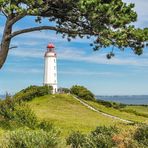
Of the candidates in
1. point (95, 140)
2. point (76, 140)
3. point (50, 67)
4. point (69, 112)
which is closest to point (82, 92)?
point (69, 112)

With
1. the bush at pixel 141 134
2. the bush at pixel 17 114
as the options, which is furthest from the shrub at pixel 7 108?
the bush at pixel 141 134

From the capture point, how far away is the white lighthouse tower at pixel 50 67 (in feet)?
271

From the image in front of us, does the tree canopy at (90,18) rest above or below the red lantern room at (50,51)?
below

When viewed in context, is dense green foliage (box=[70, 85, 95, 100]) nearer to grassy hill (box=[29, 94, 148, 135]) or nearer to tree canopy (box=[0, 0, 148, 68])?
grassy hill (box=[29, 94, 148, 135])

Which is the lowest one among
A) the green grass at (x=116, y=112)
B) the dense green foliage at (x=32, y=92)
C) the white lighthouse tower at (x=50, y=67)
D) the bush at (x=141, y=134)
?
the green grass at (x=116, y=112)

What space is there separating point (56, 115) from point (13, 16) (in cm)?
3225

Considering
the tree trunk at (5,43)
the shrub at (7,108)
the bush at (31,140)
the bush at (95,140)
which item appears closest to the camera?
the bush at (31,140)

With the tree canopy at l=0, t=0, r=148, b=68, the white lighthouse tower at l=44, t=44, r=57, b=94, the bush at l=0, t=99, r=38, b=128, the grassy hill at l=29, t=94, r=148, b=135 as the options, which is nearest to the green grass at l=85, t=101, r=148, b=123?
the grassy hill at l=29, t=94, r=148, b=135

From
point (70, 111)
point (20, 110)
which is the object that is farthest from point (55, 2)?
point (70, 111)

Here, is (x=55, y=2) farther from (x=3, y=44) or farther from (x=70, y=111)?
(x=70, y=111)

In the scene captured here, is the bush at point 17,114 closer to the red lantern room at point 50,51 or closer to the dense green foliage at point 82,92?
the dense green foliage at point 82,92

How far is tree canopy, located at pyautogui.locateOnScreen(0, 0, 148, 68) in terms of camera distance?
764 inches

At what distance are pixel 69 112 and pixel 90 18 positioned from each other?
3758 centimetres

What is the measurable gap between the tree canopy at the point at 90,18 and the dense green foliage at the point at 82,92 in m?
46.3
